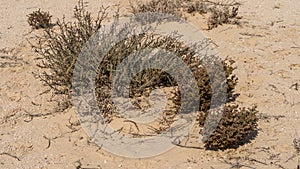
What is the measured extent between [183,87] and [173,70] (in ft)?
0.91

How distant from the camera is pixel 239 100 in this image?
484 cm

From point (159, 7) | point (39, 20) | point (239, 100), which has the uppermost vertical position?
point (159, 7)

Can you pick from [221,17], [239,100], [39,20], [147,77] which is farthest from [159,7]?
[239,100]

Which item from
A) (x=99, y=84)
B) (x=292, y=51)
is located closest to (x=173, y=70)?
(x=99, y=84)

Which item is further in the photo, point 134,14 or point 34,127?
point 134,14

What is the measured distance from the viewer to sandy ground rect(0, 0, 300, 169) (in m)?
3.99

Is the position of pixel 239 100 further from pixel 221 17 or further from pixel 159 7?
pixel 159 7

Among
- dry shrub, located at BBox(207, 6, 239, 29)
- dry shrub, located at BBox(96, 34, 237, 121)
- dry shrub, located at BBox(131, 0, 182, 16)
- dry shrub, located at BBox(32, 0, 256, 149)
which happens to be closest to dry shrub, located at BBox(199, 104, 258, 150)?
dry shrub, located at BBox(32, 0, 256, 149)

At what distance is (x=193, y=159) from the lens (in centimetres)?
398

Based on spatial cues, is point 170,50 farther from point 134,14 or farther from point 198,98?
point 134,14

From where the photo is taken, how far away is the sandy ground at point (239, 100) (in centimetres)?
399

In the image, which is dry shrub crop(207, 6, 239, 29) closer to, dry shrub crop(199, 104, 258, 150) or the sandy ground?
the sandy ground

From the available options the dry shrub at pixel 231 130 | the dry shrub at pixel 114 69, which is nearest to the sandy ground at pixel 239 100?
the dry shrub at pixel 231 130

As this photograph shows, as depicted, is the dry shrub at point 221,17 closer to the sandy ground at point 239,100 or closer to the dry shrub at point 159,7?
the sandy ground at point 239,100
